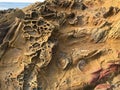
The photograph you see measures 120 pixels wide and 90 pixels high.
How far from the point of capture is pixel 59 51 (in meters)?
3.57

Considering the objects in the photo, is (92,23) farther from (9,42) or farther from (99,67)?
(9,42)

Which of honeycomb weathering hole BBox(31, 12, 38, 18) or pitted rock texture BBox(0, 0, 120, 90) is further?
honeycomb weathering hole BBox(31, 12, 38, 18)

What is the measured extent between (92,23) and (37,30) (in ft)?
2.16

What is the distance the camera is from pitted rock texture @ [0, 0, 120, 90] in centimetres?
342

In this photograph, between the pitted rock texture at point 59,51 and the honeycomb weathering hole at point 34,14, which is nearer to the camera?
the pitted rock texture at point 59,51

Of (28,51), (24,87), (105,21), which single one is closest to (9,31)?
(28,51)

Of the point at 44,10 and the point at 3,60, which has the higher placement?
the point at 44,10

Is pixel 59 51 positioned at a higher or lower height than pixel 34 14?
lower

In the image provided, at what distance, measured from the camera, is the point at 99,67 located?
3.46 metres

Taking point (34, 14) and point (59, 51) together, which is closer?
point (59, 51)

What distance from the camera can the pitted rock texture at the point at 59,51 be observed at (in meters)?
3.42

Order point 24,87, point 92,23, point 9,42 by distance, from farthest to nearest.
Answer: point 92,23
point 9,42
point 24,87

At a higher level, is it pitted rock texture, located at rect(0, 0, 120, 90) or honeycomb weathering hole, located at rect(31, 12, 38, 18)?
honeycomb weathering hole, located at rect(31, 12, 38, 18)

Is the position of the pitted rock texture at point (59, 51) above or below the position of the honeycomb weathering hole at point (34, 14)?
below
